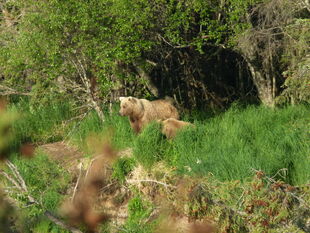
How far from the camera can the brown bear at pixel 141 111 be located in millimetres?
9375

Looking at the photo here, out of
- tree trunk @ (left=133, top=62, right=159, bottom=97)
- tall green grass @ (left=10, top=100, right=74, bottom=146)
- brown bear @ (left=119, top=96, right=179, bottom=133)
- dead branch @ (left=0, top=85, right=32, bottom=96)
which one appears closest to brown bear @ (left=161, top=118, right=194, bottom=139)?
brown bear @ (left=119, top=96, right=179, bottom=133)

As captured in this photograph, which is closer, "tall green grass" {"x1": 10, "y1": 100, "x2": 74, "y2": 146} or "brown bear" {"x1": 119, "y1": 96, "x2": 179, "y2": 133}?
"brown bear" {"x1": 119, "y1": 96, "x2": 179, "y2": 133}

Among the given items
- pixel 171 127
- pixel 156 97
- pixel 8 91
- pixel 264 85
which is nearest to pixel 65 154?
pixel 171 127

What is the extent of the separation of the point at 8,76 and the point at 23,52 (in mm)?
1824

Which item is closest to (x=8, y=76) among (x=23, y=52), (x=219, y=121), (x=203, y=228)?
(x=23, y=52)

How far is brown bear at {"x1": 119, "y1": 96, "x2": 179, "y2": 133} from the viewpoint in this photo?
938 centimetres

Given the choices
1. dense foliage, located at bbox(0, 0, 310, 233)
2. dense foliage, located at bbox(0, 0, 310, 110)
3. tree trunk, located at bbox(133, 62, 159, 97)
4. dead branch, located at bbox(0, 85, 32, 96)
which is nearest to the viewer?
dense foliage, located at bbox(0, 0, 310, 233)

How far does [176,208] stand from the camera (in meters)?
6.81

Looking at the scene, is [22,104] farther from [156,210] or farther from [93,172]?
[156,210]

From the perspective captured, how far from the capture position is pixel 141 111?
945cm

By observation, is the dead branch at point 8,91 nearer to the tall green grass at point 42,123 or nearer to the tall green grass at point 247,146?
the tall green grass at point 42,123

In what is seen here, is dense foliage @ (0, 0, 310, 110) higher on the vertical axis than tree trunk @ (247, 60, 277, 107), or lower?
higher

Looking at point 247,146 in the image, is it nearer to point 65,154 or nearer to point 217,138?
point 217,138

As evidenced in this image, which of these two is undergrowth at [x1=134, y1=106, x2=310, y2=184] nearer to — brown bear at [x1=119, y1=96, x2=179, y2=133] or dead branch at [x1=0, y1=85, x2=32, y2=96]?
brown bear at [x1=119, y1=96, x2=179, y2=133]
